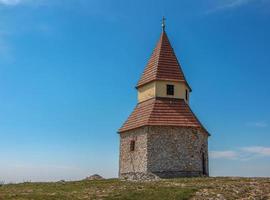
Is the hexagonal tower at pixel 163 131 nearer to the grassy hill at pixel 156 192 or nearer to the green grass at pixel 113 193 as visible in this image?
the grassy hill at pixel 156 192

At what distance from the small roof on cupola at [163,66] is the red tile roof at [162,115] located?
1.98m

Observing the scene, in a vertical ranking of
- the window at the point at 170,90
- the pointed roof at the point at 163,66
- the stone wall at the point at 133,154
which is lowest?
the stone wall at the point at 133,154

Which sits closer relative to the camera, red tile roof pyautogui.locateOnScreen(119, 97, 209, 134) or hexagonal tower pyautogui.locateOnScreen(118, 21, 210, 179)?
hexagonal tower pyautogui.locateOnScreen(118, 21, 210, 179)

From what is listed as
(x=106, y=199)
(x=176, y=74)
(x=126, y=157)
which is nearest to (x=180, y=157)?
(x=126, y=157)

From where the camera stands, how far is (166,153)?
31781 mm

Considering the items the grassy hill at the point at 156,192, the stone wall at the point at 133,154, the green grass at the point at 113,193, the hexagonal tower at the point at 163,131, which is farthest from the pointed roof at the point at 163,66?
the green grass at the point at 113,193

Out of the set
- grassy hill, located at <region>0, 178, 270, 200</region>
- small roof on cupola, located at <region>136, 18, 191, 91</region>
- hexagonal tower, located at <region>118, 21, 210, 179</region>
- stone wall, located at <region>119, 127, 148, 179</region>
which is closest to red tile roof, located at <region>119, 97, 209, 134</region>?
hexagonal tower, located at <region>118, 21, 210, 179</region>

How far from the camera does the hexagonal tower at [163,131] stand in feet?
104

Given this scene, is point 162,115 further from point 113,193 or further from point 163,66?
point 113,193

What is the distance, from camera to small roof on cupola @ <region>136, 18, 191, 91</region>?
35344 mm

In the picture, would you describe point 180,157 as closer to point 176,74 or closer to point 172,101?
point 172,101

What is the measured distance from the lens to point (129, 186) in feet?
77.4

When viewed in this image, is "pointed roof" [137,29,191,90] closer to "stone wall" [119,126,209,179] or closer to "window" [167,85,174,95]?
"window" [167,85,174,95]

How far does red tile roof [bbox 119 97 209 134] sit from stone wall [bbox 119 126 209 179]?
1.47ft
